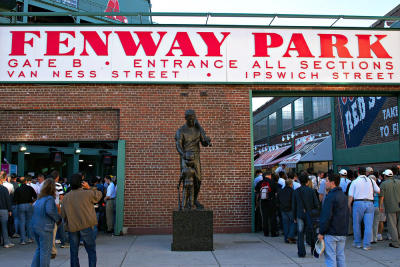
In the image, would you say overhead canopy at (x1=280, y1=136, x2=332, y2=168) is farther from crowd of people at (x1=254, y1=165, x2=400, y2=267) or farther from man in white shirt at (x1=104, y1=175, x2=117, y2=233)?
man in white shirt at (x1=104, y1=175, x2=117, y2=233)

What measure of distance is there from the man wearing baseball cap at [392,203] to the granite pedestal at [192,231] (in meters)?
4.51

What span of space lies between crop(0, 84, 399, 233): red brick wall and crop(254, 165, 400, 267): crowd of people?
0.80m

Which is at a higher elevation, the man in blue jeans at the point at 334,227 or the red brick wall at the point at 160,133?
the red brick wall at the point at 160,133

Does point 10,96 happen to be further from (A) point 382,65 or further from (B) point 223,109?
(A) point 382,65

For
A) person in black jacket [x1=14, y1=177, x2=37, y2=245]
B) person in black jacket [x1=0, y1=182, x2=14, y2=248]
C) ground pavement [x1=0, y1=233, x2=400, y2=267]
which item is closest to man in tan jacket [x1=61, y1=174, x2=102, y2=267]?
ground pavement [x1=0, y1=233, x2=400, y2=267]

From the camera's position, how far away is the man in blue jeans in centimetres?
589

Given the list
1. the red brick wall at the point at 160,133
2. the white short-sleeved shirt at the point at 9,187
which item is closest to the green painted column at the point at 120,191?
the red brick wall at the point at 160,133

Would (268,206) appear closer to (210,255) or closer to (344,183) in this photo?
(344,183)

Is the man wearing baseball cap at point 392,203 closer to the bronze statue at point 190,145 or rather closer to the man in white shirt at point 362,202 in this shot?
the man in white shirt at point 362,202

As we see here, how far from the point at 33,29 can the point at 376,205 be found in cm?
1134

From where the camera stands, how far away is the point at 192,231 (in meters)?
8.68

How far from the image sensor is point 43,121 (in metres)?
11.7

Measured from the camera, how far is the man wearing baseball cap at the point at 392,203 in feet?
30.4

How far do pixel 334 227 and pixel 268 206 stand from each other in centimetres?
522
